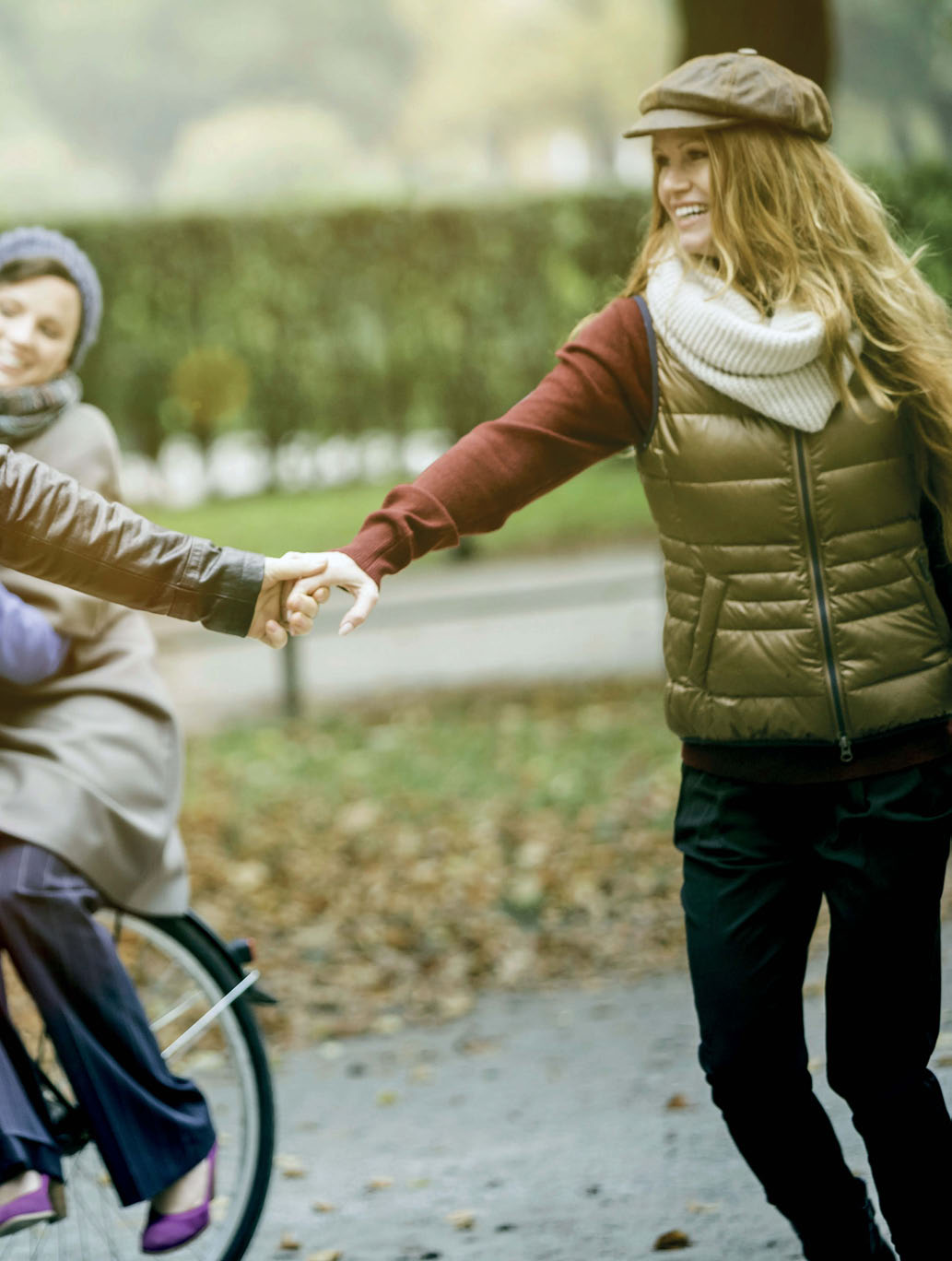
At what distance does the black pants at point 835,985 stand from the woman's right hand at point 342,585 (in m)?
0.66

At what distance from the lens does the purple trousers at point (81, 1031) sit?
8.94ft

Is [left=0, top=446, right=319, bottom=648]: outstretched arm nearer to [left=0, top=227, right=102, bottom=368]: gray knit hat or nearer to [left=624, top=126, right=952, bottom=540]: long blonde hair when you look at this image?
[left=0, top=227, right=102, bottom=368]: gray knit hat

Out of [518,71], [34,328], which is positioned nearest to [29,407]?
[34,328]

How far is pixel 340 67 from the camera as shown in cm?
2984

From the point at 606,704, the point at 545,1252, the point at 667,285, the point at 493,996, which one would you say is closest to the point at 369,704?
the point at 606,704

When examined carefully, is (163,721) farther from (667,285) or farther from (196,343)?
(196,343)

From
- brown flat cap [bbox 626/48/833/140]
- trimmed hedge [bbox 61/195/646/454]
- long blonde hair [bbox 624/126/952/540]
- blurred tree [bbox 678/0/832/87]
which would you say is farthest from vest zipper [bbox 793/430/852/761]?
trimmed hedge [bbox 61/195/646/454]

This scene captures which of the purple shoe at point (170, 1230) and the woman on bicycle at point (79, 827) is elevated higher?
the woman on bicycle at point (79, 827)

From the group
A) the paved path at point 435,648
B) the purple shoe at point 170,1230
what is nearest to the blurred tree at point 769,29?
the paved path at point 435,648

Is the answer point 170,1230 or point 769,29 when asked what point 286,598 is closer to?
point 170,1230

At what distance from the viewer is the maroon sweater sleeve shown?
103 inches

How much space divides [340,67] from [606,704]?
77.3ft

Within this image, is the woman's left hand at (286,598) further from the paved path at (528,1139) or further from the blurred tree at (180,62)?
the blurred tree at (180,62)

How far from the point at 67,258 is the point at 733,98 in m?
1.29
